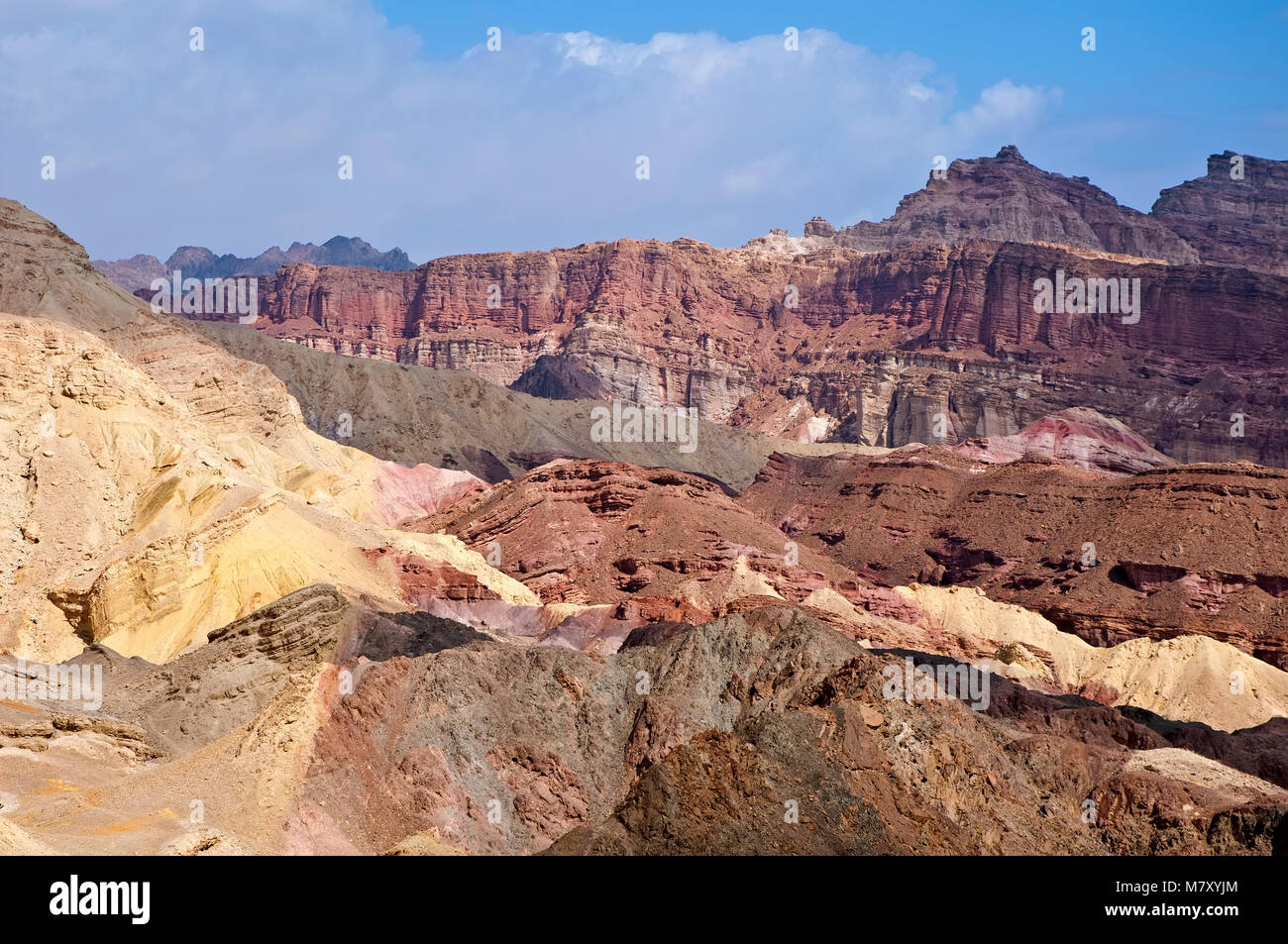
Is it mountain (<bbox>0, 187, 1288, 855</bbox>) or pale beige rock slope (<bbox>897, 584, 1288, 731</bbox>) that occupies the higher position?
mountain (<bbox>0, 187, 1288, 855</bbox>)

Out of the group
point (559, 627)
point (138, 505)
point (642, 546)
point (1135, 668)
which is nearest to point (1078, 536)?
point (1135, 668)

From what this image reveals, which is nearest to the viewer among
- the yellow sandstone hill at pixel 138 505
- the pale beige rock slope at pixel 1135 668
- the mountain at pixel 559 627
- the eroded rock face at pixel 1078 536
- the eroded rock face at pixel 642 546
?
the mountain at pixel 559 627

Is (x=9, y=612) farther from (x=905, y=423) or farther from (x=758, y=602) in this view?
(x=905, y=423)

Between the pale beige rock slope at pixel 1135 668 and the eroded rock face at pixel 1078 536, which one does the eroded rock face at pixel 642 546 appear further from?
the eroded rock face at pixel 1078 536

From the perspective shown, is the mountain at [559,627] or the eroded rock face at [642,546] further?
the eroded rock face at [642,546]

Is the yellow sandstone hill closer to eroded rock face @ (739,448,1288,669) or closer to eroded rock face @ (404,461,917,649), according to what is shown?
eroded rock face @ (404,461,917,649)

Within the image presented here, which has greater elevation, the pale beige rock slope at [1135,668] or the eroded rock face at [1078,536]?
the eroded rock face at [1078,536]

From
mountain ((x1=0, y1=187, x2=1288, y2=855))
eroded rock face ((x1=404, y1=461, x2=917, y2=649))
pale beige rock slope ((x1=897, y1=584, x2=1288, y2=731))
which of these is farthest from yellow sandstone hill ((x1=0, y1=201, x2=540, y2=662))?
pale beige rock slope ((x1=897, y1=584, x2=1288, y2=731))

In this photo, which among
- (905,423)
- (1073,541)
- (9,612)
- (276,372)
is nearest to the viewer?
(9,612)

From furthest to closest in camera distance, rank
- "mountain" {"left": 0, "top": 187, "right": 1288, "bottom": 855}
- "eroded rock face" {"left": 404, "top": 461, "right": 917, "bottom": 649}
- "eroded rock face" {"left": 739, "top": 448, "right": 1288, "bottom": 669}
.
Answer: "eroded rock face" {"left": 739, "top": 448, "right": 1288, "bottom": 669}
"eroded rock face" {"left": 404, "top": 461, "right": 917, "bottom": 649}
"mountain" {"left": 0, "top": 187, "right": 1288, "bottom": 855}

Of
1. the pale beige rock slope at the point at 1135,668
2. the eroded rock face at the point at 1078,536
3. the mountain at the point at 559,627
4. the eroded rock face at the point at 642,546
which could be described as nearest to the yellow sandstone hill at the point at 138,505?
the mountain at the point at 559,627

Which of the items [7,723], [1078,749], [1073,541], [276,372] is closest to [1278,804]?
[1078,749]
